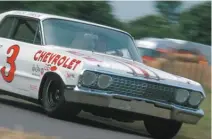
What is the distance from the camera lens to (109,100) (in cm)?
877

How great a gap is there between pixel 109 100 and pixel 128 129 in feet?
5.26

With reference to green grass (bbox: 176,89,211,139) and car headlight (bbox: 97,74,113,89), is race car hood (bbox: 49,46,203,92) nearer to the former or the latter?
car headlight (bbox: 97,74,113,89)

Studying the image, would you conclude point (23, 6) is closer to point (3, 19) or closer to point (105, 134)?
point (3, 19)

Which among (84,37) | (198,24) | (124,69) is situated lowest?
(124,69)

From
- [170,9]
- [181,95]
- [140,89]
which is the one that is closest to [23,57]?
[140,89]

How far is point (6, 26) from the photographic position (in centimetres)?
1121

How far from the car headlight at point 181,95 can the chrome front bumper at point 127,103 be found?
17 centimetres

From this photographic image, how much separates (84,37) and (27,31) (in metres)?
0.94

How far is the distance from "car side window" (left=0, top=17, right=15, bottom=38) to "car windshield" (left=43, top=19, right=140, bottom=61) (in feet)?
2.84

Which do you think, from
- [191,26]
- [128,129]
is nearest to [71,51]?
[128,129]

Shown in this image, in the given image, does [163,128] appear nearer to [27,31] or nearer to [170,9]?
[27,31]

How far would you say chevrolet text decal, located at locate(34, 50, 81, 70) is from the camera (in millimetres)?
9055

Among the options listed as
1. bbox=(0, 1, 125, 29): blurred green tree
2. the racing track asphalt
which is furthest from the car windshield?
bbox=(0, 1, 125, 29): blurred green tree

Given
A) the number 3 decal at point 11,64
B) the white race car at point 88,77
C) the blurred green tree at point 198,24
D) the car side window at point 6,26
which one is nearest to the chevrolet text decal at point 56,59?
the white race car at point 88,77
